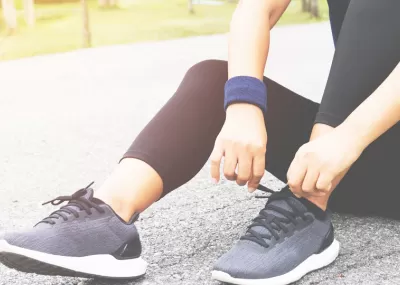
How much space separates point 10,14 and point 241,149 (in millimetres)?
4150

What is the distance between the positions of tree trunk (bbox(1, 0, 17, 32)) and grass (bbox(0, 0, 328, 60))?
51mm

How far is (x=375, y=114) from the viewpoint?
3.38ft

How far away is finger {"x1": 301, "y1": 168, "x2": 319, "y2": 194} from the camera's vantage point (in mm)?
980

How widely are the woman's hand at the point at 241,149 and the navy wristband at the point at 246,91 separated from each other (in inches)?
1.2

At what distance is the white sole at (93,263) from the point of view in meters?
0.95

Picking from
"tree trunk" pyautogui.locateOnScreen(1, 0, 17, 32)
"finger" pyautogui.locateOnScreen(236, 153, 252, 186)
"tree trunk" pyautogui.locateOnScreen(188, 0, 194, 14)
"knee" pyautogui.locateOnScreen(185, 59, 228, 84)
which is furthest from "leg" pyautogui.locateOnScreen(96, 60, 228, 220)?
"tree trunk" pyautogui.locateOnScreen(188, 0, 194, 14)

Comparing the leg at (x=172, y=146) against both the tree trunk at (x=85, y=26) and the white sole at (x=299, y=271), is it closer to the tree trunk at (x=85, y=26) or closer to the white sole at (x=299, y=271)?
the white sole at (x=299, y=271)

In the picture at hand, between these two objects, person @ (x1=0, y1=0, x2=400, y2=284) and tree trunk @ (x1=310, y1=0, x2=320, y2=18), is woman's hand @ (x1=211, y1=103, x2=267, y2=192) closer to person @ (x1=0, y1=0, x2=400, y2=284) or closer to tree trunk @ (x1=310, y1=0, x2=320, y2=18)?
person @ (x1=0, y1=0, x2=400, y2=284)

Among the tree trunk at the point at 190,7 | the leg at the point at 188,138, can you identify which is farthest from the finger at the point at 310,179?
the tree trunk at the point at 190,7

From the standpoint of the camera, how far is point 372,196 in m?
1.28

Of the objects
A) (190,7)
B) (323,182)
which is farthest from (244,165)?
(190,7)

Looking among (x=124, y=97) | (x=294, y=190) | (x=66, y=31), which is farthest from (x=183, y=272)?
(x=66, y=31)

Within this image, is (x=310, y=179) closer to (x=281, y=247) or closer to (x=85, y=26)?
(x=281, y=247)

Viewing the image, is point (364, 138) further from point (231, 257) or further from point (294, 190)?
point (231, 257)
